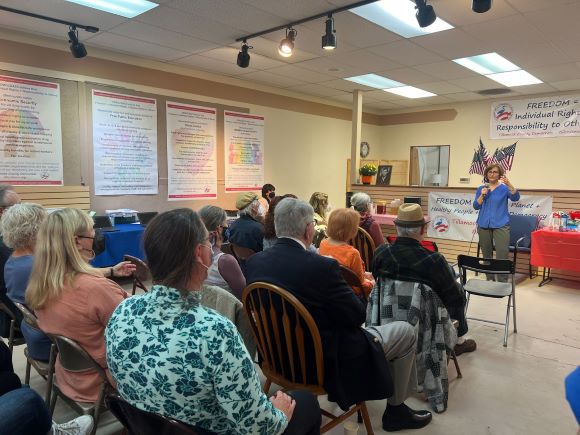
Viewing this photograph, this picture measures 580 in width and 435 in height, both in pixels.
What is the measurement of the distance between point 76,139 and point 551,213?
581 centimetres

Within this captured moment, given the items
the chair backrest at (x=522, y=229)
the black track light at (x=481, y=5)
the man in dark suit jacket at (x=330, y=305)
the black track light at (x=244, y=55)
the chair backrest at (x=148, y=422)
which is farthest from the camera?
the chair backrest at (x=522, y=229)

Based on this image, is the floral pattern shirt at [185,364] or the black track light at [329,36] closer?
the floral pattern shirt at [185,364]

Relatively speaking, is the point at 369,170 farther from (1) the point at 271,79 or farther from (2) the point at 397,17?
(2) the point at 397,17

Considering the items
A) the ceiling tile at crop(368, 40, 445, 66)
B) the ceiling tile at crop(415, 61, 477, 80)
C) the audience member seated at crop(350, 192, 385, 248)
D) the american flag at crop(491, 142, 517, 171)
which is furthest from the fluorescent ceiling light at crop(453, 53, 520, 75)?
the audience member seated at crop(350, 192, 385, 248)

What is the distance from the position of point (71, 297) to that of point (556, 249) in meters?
5.00

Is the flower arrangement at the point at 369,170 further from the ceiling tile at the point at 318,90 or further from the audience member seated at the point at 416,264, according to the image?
the audience member seated at the point at 416,264

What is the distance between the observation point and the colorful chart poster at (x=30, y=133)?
4234 millimetres

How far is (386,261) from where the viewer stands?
2.29 m

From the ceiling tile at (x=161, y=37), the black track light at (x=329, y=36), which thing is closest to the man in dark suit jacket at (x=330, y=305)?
the black track light at (x=329, y=36)

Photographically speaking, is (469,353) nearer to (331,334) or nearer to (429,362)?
(429,362)

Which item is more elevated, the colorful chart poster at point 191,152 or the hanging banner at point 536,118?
the hanging banner at point 536,118

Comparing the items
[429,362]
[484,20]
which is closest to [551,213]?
[484,20]

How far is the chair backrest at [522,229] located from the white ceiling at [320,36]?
196 cm

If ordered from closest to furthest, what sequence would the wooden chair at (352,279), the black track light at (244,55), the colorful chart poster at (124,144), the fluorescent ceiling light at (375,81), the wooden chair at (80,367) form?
the wooden chair at (80,367) → the wooden chair at (352,279) → the black track light at (244,55) → the colorful chart poster at (124,144) → the fluorescent ceiling light at (375,81)
